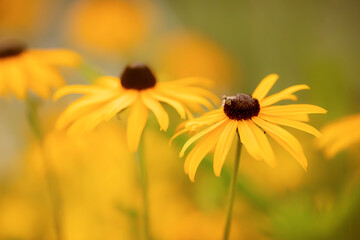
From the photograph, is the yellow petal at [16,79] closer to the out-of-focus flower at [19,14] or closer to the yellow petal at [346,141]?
the yellow petal at [346,141]

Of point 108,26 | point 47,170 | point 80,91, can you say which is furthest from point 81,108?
point 108,26

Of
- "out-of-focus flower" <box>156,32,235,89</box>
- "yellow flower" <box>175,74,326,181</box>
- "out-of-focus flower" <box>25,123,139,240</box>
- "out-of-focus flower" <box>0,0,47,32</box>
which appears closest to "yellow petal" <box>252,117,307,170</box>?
"yellow flower" <box>175,74,326,181</box>

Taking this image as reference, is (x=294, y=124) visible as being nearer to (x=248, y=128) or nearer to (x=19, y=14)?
(x=248, y=128)

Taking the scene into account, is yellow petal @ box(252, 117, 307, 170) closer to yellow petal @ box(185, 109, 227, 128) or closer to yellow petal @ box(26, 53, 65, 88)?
yellow petal @ box(185, 109, 227, 128)

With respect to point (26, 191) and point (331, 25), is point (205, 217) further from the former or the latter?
point (331, 25)

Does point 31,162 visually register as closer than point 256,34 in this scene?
Yes

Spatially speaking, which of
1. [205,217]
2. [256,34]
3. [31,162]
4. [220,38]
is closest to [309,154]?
[205,217]

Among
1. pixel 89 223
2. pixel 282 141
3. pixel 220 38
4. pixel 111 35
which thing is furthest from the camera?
pixel 220 38

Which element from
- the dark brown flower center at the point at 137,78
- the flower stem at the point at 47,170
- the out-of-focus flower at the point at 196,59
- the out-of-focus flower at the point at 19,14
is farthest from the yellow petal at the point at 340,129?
the out-of-focus flower at the point at 19,14
